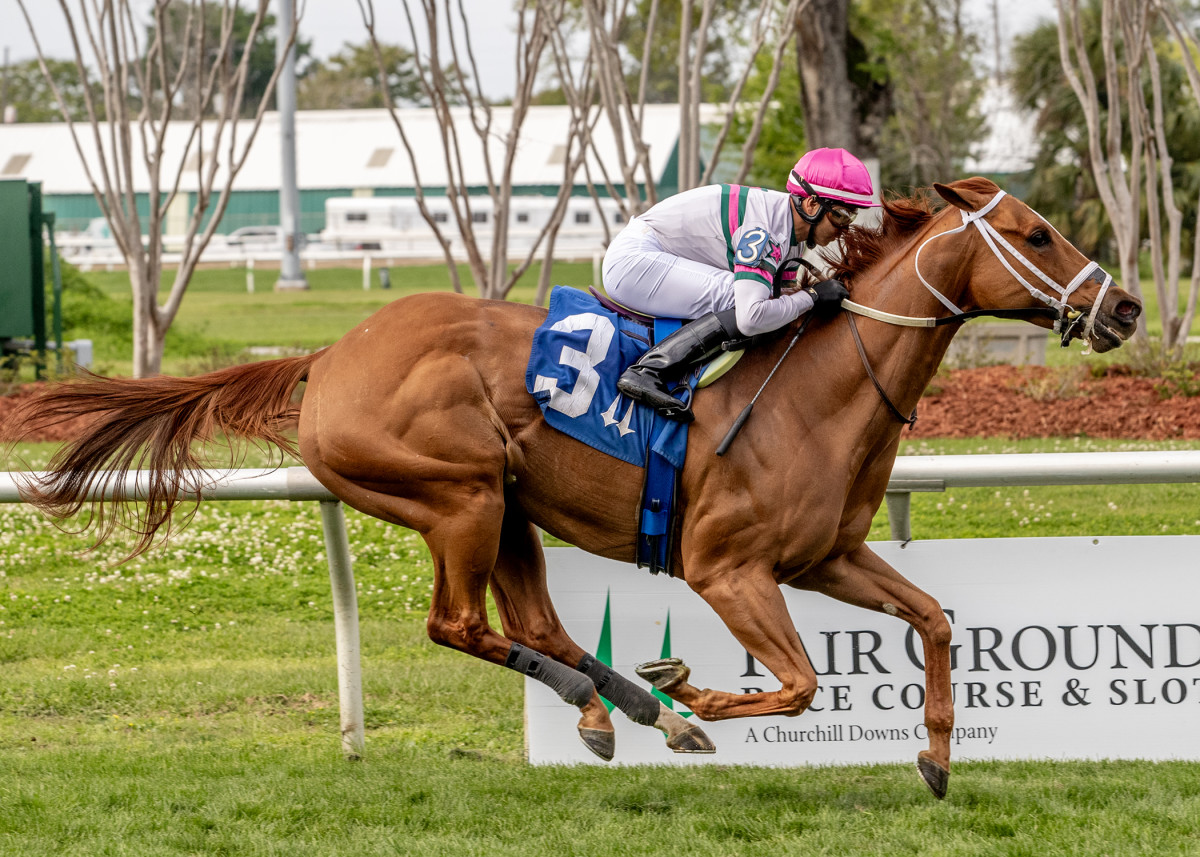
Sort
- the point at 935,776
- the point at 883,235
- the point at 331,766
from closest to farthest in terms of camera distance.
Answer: the point at 935,776
the point at 883,235
the point at 331,766

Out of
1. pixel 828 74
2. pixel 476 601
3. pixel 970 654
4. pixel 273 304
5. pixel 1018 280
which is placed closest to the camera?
pixel 1018 280

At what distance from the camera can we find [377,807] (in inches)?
160

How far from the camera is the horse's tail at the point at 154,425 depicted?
14.4 feet

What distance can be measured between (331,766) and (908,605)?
6.39 feet

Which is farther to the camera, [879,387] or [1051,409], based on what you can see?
[1051,409]

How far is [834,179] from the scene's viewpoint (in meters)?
4.11

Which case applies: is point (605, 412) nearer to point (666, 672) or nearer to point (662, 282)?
point (662, 282)

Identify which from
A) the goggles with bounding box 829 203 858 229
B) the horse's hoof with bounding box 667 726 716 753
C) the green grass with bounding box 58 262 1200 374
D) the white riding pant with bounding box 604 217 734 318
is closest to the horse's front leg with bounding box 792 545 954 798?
the horse's hoof with bounding box 667 726 716 753

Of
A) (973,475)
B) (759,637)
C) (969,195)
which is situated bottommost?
(759,637)

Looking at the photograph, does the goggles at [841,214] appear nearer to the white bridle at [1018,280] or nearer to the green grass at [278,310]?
the white bridle at [1018,280]

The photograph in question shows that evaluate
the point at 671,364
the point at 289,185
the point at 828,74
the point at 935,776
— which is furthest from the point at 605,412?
the point at 289,185

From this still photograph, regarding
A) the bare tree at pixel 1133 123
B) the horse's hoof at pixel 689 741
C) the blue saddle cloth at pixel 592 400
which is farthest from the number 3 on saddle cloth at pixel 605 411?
the bare tree at pixel 1133 123

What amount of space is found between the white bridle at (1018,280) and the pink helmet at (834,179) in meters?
0.25

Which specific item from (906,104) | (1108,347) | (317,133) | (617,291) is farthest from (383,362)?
(317,133)
